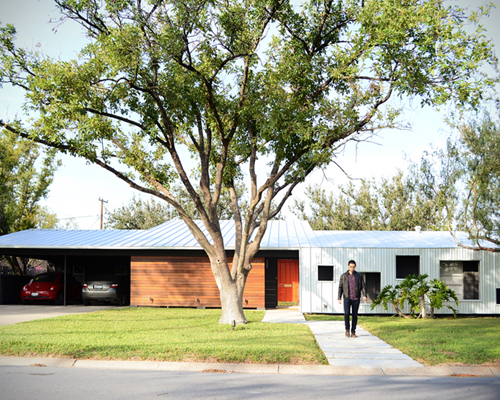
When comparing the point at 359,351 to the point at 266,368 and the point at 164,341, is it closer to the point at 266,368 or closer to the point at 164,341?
the point at 266,368

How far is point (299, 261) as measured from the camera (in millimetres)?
19328

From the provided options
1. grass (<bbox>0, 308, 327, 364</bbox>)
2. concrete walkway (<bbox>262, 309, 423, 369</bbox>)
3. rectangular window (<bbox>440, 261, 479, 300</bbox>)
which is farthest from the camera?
rectangular window (<bbox>440, 261, 479, 300</bbox>)

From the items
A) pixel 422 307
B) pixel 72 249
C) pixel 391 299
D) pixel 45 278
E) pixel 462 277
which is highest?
pixel 72 249

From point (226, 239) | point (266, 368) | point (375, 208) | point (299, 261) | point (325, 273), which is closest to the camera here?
point (266, 368)

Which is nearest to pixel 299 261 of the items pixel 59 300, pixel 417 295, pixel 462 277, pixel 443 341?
pixel 417 295

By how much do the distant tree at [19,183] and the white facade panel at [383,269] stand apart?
1947cm

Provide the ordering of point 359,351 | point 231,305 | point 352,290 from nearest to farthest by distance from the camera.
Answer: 1. point 359,351
2. point 352,290
3. point 231,305

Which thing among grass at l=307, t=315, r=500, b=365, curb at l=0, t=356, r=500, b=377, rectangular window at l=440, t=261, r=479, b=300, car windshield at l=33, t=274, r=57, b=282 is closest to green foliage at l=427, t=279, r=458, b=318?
rectangular window at l=440, t=261, r=479, b=300

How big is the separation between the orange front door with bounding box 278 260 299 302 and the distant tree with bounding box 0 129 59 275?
15934 mm

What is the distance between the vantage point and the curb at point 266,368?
26.1ft

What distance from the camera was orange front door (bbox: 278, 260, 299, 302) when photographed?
25.4m

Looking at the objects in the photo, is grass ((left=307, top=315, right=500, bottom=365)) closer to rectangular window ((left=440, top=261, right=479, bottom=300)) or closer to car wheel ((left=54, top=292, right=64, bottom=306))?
rectangular window ((left=440, top=261, right=479, bottom=300))

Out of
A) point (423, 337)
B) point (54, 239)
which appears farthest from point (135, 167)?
point (54, 239)

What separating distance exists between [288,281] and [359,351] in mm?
16082
